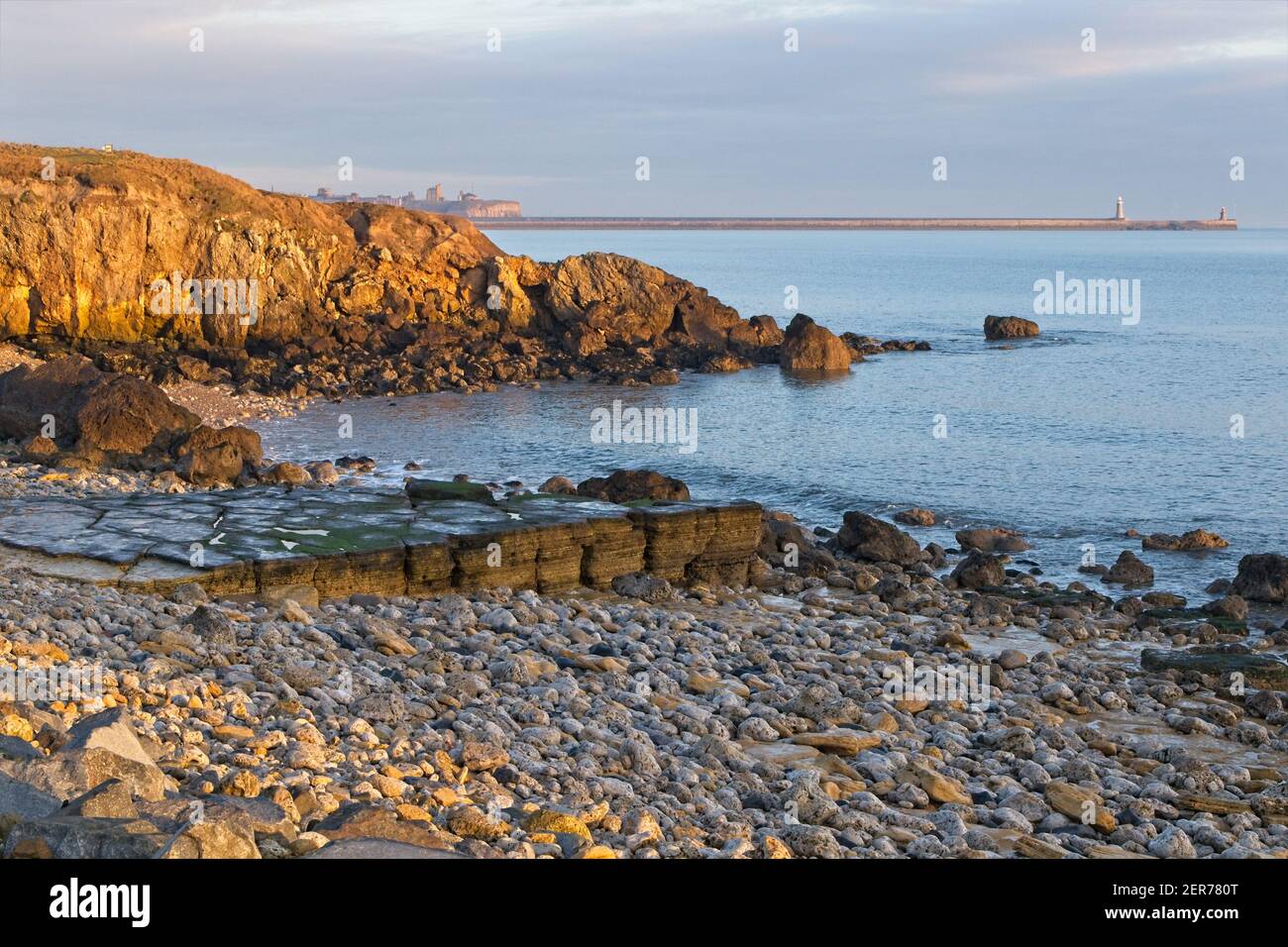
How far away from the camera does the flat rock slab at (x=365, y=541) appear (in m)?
15.5

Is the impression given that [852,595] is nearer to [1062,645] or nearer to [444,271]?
[1062,645]

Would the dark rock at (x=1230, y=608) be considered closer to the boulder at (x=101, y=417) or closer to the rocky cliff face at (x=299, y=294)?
the boulder at (x=101, y=417)

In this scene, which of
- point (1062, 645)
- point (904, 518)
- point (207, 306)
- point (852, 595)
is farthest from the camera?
A: point (207, 306)

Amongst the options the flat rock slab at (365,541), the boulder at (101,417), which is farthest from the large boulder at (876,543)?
the boulder at (101,417)

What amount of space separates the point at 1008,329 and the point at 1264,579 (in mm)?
54180

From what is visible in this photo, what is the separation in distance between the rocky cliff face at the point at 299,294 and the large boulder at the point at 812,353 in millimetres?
2473


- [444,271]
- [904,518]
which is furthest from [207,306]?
[904,518]

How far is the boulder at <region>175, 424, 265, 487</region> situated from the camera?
1048 inches

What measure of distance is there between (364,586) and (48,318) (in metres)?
36.0

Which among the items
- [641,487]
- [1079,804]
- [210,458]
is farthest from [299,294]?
[1079,804]

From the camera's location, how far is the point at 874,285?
134m

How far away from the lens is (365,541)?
56.5 feet

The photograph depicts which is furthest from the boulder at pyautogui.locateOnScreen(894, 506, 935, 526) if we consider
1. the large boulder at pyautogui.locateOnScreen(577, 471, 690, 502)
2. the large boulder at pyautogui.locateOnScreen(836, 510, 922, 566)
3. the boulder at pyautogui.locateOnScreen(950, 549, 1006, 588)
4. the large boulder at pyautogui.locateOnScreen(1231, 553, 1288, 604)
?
the large boulder at pyautogui.locateOnScreen(1231, 553, 1288, 604)
